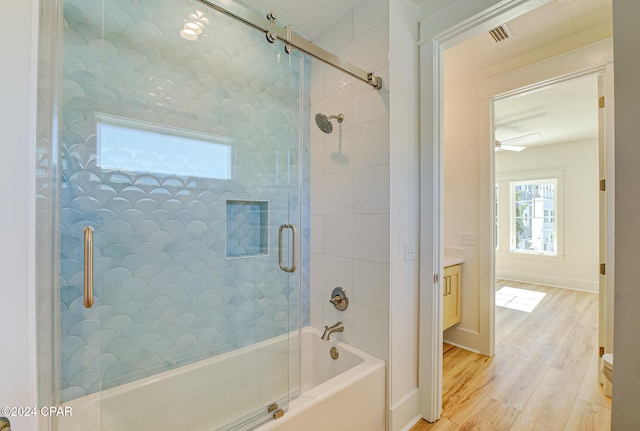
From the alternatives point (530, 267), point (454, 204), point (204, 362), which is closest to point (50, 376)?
point (204, 362)

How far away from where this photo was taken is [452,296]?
258cm

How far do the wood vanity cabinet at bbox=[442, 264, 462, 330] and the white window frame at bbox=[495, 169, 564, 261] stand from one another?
12.9ft

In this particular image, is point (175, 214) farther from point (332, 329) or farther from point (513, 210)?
point (513, 210)

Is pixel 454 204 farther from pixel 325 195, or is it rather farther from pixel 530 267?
pixel 530 267

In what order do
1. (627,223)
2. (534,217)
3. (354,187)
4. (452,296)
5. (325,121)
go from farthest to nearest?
(534,217) → (452,296) → (325,121) → (354,187) → (627,223)

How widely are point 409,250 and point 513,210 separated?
533 centimetres

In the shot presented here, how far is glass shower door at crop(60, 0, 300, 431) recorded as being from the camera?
4.14ft

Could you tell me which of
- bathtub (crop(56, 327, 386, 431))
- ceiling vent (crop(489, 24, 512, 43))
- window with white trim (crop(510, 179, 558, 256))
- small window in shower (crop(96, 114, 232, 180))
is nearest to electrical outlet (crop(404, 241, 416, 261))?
bathtub (crop(56, 327, 386, 431))

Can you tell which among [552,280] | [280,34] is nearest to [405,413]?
[280,34]

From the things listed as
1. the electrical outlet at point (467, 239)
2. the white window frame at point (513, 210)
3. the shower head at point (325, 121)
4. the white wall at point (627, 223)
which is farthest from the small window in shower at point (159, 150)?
the white window frame at point (513, 210)

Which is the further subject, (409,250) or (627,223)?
(409,250)

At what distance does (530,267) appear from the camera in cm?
538

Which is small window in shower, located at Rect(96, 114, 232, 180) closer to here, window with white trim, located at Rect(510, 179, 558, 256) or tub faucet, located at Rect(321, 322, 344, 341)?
tub faucet, located at Rect(321, 322, 344, 341)

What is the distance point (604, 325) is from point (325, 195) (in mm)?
2323
